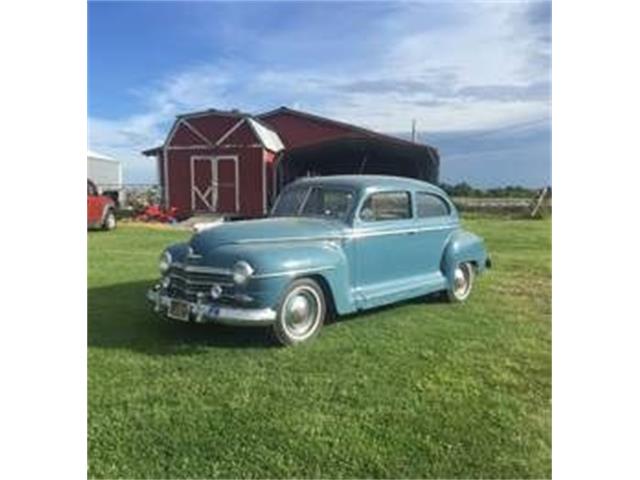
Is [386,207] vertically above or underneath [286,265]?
above

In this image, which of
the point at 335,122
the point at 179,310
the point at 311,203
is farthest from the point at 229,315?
the point at 335,122

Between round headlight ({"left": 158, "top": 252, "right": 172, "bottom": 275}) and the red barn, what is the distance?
1.05ft

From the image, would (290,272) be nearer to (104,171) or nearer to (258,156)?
(258,156)

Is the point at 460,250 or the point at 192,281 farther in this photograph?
the point at 460,250

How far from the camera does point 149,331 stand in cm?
454

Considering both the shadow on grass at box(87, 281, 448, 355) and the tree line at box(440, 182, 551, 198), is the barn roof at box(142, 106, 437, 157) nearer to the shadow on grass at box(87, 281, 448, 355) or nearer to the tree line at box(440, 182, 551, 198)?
the tree line at box(440, 182, 551, 198)

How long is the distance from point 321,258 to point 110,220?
1274 millimetres

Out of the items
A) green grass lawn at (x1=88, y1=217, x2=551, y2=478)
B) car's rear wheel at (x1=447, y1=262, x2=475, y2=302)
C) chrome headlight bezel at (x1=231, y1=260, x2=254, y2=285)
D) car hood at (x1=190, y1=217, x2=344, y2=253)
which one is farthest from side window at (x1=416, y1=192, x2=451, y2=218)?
chrome headlight bezel at (x1=231, y1=260, x2=254, y2=285)

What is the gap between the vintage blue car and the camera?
4.24 metres

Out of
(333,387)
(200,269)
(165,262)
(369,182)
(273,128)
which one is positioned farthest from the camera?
(369,182)

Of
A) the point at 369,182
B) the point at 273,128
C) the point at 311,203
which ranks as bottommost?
the point at 311,203
